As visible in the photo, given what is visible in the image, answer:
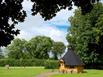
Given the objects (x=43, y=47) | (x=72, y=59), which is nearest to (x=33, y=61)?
(x=72, y=59)

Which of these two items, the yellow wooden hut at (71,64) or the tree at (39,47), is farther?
the tree at (39,47)

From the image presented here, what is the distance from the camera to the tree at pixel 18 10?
8109 mm

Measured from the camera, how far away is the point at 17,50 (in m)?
148

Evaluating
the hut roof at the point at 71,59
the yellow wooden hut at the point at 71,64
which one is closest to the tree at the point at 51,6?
the yellow wooden hut at the point at 71,64

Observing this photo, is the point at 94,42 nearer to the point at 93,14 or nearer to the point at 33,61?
the point at 93,14

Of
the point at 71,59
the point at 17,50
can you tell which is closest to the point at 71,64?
the point at 71,59

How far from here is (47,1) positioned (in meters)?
8.35

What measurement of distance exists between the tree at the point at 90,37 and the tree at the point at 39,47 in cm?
6125

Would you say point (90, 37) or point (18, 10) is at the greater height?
point (90, 37)

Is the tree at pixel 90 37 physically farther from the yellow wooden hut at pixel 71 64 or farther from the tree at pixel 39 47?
the tree at pixel 39 47

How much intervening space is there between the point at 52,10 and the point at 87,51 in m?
71.1

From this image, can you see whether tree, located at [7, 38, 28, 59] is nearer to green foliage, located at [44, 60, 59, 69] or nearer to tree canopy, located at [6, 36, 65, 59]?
tree canopy, located at [6, 36, 65, 59]

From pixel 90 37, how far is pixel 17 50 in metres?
72.8

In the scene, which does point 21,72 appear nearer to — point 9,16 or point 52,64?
point 52,64
